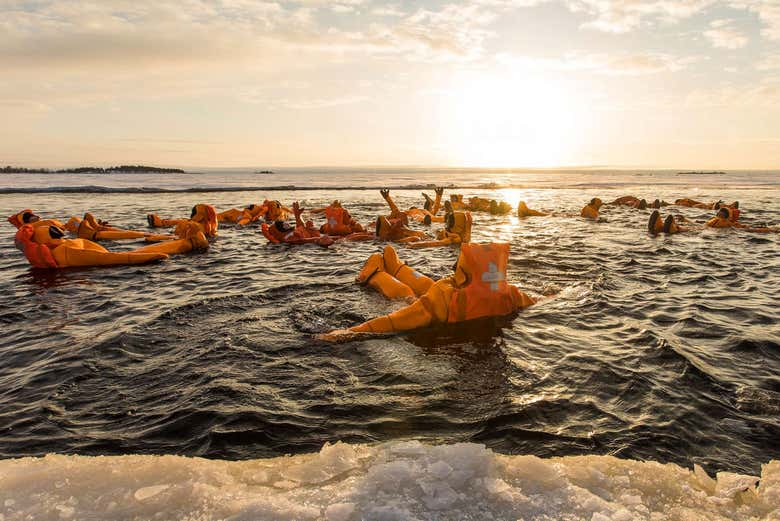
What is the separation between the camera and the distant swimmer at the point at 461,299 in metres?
6.23

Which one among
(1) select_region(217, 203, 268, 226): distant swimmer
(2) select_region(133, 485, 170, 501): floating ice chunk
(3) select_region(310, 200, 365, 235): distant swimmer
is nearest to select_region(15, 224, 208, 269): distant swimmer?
(3) select_region(310, 200, 365, 235): distant swimmer

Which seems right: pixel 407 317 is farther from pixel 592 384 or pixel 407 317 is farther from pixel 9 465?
pixel 9 465

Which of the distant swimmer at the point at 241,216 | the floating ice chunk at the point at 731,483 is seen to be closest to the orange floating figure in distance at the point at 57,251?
the distant swimmer at the point at 241,216

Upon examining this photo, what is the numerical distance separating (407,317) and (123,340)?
4153 millimetres

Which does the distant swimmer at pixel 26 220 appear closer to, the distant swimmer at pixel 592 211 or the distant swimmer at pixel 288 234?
the distant swimmer at pixel 288 234

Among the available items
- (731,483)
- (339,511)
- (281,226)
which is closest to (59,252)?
(281,226)

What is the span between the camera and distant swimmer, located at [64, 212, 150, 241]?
567 inches

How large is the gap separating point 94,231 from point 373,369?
13713 mm

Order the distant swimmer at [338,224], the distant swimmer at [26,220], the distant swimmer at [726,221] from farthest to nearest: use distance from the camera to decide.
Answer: the distant swimmer at [726,221] → the distant swimmer at [338,224] → the distant swimmer at [26,220]

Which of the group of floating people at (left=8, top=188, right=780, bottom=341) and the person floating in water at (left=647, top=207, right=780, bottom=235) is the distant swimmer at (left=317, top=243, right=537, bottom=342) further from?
the person floating in water at (left=647, top=207, right=780, bottom=235)

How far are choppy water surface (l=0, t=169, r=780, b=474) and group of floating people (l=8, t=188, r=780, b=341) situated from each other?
381 millimetres

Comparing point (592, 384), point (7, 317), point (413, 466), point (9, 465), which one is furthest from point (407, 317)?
point (7, 317)

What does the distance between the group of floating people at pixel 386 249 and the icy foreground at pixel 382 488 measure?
290 centimetres

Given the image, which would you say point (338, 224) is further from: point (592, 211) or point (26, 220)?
point (592, 211)
